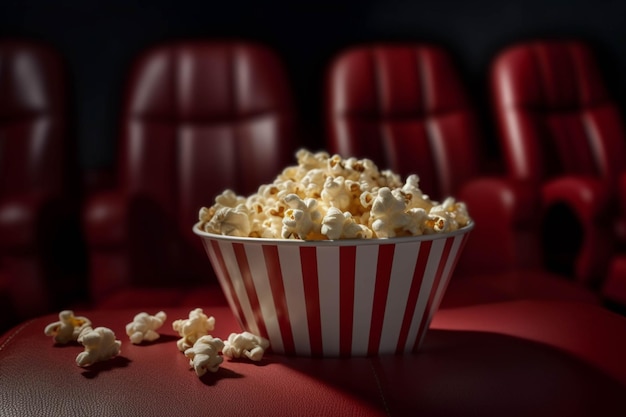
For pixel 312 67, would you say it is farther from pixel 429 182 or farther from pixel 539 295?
pixel 539 295

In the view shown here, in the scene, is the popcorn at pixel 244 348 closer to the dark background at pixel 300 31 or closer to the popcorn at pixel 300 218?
the popcorn at pixel 300 218

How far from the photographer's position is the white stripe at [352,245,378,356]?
0.57 meters

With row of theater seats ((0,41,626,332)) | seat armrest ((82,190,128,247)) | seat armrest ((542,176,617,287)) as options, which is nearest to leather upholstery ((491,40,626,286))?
row of theater seats ((0,41,626,332))

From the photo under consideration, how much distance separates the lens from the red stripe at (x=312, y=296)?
57cm

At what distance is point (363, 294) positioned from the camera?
23.2 inches

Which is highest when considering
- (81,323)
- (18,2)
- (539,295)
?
(18,2)

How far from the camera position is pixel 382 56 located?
5.90ft

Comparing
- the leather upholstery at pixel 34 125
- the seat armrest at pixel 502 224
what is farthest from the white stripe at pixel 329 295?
the leather upholstery at pixel 34 125

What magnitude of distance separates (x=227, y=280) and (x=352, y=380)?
167 mm

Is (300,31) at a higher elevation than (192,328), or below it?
higher

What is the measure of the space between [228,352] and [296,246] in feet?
0.40

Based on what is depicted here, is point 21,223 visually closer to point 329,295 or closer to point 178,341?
point 178,341

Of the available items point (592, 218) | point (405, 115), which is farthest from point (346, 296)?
point (405, 115)

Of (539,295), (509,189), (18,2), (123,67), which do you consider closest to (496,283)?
(539,295)
